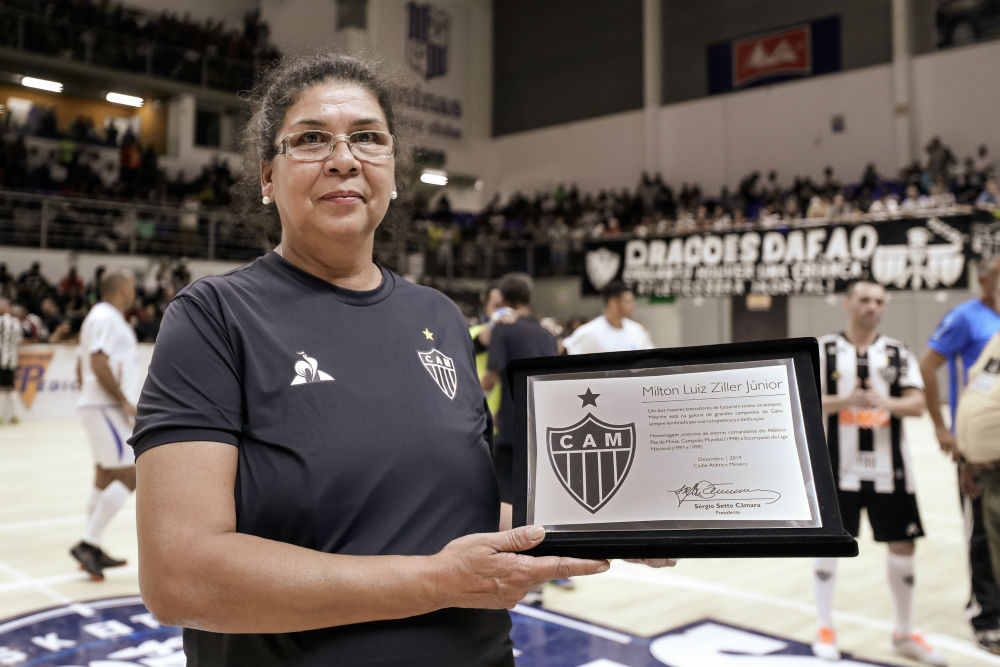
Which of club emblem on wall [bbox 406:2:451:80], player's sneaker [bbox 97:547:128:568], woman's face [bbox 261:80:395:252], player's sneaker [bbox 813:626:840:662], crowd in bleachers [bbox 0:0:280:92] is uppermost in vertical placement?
club emblem on wall [bbox 406:2:451:80]

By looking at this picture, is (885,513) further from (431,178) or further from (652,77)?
(652,77)

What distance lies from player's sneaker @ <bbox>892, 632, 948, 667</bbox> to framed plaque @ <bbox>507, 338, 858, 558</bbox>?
126 inches

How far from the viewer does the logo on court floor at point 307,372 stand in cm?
129

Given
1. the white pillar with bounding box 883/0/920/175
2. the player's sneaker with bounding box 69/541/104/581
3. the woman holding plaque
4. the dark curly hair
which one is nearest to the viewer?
the woman holding plaque

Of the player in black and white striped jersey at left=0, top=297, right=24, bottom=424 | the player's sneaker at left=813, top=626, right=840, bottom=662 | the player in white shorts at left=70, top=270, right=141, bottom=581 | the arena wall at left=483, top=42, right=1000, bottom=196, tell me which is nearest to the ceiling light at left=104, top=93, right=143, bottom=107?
the player in black and white striped jersey at left=0, top=297, right=24, bottom=424

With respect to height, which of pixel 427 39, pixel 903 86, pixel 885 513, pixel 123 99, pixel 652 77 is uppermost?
pixel 427 39

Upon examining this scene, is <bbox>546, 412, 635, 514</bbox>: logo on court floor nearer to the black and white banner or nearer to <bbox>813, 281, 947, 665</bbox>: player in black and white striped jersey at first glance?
<bbox>813, 281, 947, 665</bbox>: player in black and white striped jersey

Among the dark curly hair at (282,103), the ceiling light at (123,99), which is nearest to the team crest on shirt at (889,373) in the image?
the dark curly hair at (282,103)

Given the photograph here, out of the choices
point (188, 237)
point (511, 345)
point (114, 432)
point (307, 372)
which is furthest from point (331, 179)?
A: point (188, 237)

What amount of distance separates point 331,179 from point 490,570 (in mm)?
734

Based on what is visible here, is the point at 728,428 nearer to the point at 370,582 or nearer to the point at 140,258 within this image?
the point at 370,582

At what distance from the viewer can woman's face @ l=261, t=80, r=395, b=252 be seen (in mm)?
1428

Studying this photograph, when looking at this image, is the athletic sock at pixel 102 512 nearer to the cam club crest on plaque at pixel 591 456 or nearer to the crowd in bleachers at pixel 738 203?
the cam club crest on plaque at pixel 591 456

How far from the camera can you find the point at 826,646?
12.7 feet
